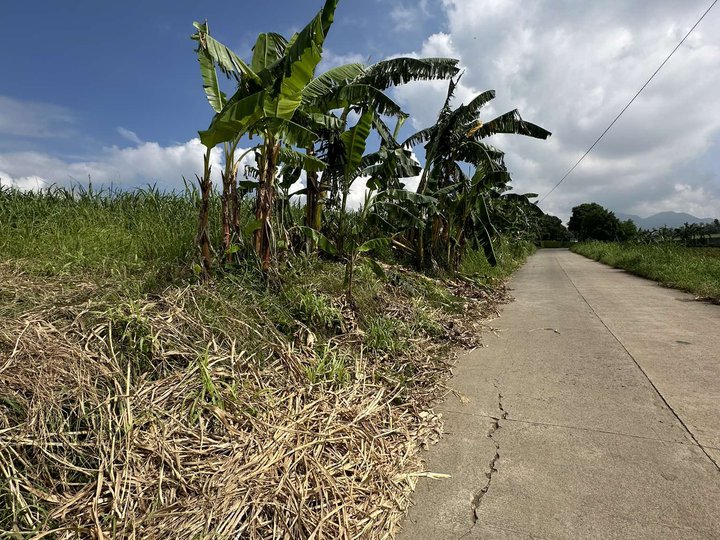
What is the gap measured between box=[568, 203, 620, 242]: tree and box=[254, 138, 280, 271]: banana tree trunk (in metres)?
68.4

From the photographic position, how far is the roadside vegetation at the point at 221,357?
1.74 meters

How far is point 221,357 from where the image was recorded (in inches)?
101

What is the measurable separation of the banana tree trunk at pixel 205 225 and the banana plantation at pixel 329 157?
0.01 metres

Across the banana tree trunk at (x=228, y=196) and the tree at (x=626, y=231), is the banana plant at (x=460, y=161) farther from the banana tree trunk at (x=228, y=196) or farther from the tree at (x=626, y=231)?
the tree at (x=626, y=231)

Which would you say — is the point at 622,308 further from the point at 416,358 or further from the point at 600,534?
the point at 600,534

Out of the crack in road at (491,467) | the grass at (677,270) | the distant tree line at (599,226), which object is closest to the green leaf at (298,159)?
the crack in road at (491,467)

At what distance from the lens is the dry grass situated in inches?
65.5

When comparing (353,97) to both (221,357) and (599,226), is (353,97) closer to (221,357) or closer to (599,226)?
(221,357)

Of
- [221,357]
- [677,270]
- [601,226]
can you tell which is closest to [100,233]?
[221,357]

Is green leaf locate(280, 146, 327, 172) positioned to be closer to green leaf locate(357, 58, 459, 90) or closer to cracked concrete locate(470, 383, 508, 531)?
green leaf locate(357, 58, 459, 90)

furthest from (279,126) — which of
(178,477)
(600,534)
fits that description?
(600,534)

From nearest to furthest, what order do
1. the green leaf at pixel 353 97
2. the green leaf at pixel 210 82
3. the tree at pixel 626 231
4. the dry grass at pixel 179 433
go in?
the dry grass at pixel 179 433, the green leaf at pixel 210 82, the green leaf at pixel 353 97, the tree at pixel 626 231

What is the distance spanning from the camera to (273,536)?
1705mm

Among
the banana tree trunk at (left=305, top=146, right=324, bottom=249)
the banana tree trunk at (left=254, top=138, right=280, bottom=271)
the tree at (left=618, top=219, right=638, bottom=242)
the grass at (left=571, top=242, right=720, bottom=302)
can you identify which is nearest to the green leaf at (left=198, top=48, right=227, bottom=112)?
the banana tree trunk at (left=254, top=138, right=280, bottom=271)
